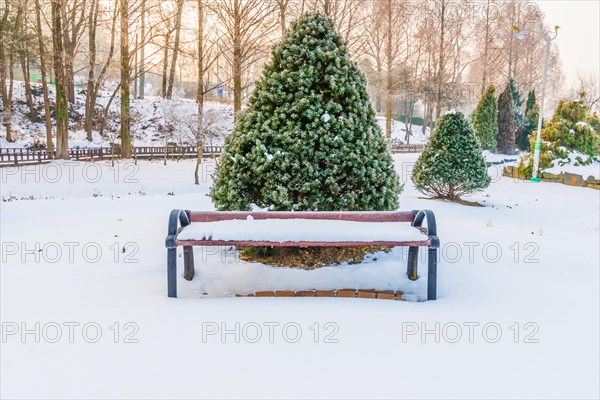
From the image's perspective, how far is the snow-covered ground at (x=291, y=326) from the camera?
8.64 feet

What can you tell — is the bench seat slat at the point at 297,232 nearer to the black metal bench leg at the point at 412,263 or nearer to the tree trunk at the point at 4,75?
the black metal bench leg at the point at 412,263

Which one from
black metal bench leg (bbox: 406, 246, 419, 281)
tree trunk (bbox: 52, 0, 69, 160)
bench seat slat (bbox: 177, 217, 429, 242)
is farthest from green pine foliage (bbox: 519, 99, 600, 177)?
A: tree trunk (bbox: 52, 0, 69, 160)

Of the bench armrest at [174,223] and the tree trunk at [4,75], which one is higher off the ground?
the tree trunk at [4,75]

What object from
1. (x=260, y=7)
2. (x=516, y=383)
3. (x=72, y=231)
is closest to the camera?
(x=516, y=383)

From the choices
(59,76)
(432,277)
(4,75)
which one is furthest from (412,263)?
(4,75)

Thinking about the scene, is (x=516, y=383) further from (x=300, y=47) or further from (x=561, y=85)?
(x=561, y=85)

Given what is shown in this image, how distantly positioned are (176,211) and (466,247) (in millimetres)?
3773

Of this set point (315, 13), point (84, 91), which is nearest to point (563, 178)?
point (315, 13)

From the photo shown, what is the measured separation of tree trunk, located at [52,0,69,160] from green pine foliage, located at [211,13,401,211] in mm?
19214

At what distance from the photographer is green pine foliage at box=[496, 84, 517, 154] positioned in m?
30.9

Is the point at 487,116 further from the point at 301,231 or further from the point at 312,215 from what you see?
the point at 301,231

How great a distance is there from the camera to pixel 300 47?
4785 millimetres

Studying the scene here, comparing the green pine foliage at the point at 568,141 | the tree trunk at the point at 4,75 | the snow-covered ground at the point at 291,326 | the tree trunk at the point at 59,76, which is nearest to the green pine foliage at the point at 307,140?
the snow-covered ground at the point at 291,326

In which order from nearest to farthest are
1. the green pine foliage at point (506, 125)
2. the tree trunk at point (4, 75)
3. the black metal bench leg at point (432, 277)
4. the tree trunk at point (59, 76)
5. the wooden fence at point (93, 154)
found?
the black metal bench leg at point (432, 277) < the tree trunk at point (59, 76) < the wooden fence at point (93, 154) < the tree trunk at point (4, 75) < the green pine foliage at point (506, 125)
